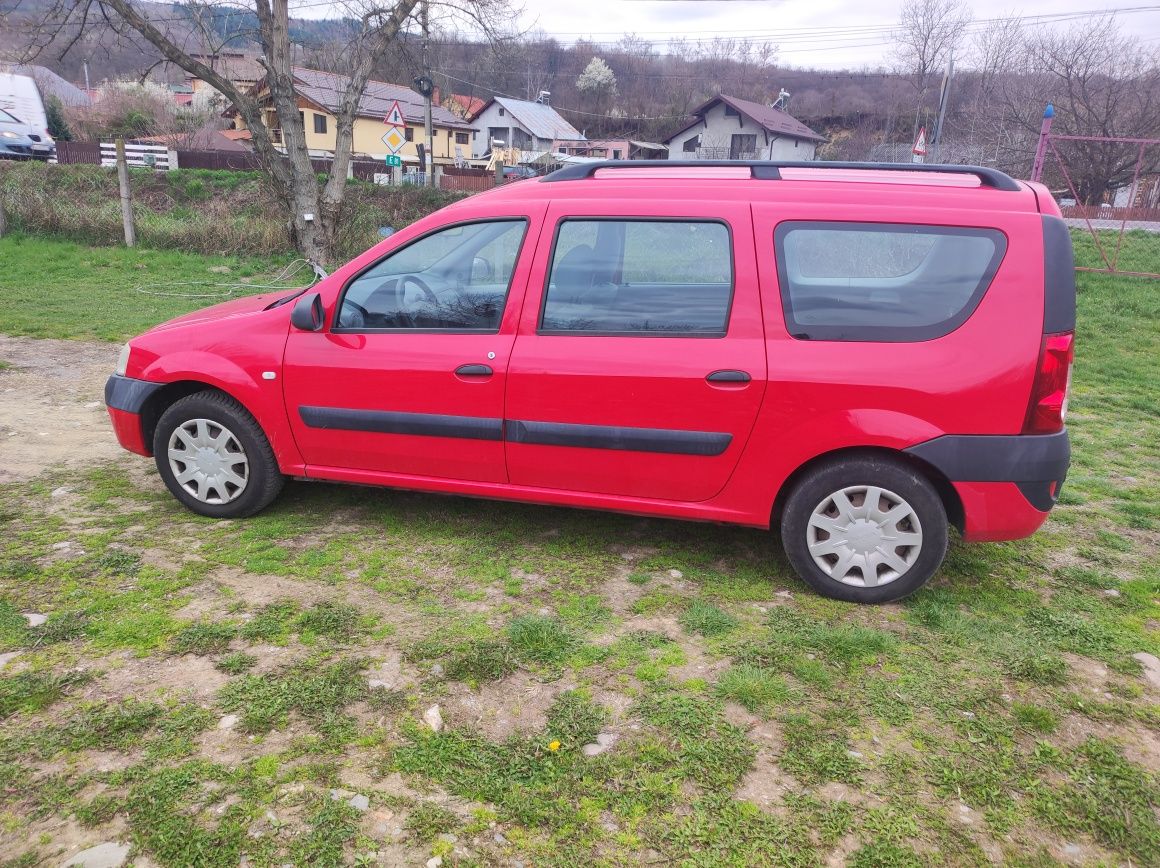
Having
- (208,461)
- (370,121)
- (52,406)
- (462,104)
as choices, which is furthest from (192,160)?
(462,104)

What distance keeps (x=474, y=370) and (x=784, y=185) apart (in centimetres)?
165

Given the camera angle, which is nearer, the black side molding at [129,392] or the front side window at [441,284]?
the front side window at [441,284]

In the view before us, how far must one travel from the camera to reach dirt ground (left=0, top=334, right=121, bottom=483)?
5188 mm

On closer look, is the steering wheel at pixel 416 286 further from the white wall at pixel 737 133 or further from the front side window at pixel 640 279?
the white wall at pixel 737 133

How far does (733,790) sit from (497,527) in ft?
7.11

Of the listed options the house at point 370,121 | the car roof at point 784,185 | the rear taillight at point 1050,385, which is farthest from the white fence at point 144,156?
the rear taillight at point 1050,385

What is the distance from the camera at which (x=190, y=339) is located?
13.6ft

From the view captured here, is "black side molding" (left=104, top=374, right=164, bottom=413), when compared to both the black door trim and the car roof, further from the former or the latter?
the car roof

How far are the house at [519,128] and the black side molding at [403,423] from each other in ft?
193

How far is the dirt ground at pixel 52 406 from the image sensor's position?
5188 mm

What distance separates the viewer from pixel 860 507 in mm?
3402

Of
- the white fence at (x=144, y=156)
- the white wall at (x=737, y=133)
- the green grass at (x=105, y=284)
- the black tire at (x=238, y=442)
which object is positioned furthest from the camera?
the white wall at (x=737, y=133)

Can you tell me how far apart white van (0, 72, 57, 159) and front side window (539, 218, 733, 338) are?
27.2m

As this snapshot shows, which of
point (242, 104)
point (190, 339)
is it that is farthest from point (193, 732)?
point (242, 104)
